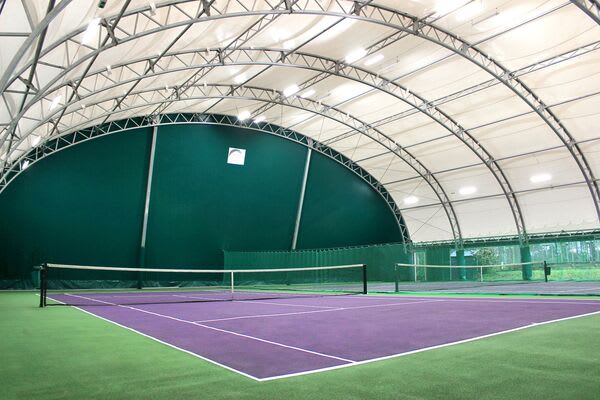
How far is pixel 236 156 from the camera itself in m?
32.3

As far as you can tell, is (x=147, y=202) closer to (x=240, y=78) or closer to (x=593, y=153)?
(x=240, y=78)

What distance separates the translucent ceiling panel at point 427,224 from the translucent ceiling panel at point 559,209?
6149 millimetres

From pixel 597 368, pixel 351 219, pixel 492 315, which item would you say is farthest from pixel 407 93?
pixel 597 368

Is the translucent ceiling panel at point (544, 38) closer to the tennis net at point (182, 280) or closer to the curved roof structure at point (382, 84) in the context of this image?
the curved roof structure at point (382, 84)

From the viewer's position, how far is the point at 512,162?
A: 29703 mm

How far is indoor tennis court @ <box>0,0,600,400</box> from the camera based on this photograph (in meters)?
4.71

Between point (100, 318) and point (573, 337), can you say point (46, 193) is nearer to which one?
point (100, 318)

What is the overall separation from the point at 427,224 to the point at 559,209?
9825mm

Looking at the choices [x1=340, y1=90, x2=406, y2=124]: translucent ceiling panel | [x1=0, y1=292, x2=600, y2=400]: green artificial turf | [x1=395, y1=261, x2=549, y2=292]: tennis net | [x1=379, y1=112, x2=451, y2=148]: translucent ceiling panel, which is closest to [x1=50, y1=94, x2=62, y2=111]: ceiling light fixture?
[x1=0, y1=292, x2=600, y2=400]: green artificial turf

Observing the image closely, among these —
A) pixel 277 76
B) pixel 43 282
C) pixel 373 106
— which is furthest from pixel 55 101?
pixel 373 106

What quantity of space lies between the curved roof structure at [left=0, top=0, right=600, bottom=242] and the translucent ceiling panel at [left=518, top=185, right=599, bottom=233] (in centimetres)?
7

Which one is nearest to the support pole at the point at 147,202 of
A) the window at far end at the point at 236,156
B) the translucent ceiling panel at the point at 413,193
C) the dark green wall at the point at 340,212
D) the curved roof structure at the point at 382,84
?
the curved roof structure at the point at 382,84

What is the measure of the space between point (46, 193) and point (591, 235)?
32060 mm

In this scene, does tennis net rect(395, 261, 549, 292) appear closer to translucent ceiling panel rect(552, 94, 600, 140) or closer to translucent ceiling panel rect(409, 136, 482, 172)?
translucent ceiling panel rect(409, 136, 482, 172)
